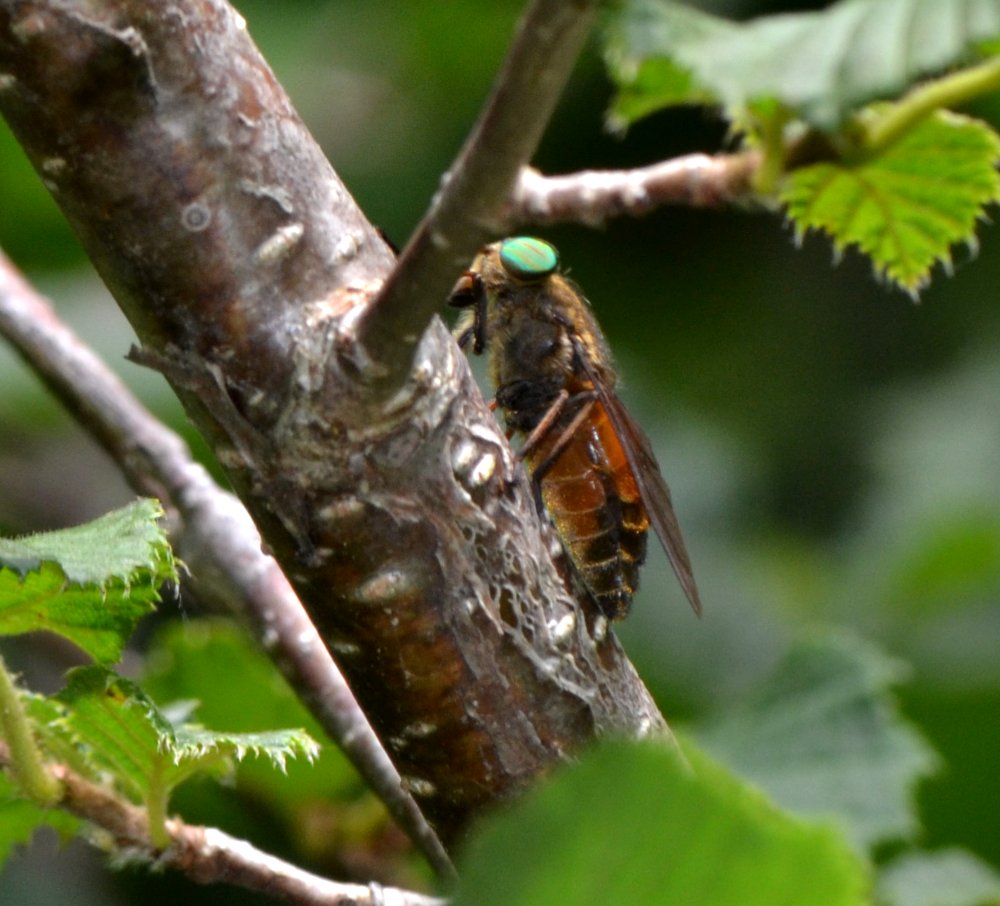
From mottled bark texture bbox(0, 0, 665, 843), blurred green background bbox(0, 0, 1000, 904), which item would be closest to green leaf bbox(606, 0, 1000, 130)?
mottled bark texture bbox(0, 0, 665, 843)

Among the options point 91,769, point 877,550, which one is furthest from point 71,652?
point 877,550

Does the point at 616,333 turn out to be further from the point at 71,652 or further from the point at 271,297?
the point at 271,297

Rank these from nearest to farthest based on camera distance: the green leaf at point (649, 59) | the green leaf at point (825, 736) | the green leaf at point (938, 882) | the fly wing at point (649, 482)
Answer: the green leaf at point (649, 59), the fly wing at point (649, 482), the green leaf at point (938, 882), the green leaf at point (825, 736)

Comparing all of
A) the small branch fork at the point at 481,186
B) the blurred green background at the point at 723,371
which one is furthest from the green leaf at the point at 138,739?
the blurred green background at the point at 723,371

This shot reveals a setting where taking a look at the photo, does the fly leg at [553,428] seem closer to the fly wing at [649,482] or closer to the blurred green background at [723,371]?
the fly wing at [649,482]

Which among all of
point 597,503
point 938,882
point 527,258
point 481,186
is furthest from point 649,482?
point 481,186

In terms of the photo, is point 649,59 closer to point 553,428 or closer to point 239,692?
point 553,428
